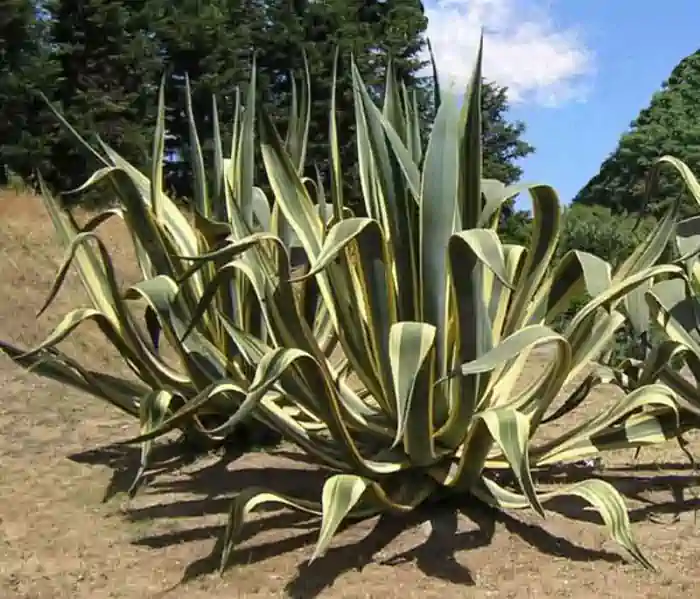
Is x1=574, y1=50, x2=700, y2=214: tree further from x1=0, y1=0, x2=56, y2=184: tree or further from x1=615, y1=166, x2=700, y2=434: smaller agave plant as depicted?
x1=615, y1=166, x2=700, y2=434: smaller agave plant

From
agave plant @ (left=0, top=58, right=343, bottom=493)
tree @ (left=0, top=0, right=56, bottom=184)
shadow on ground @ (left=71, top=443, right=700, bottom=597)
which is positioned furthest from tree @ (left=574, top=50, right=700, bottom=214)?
shadow on ground @ (left=71, top=443, right=700, bottom=597)

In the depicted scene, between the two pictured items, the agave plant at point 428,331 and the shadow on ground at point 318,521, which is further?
the shadow on ground at point 318,521

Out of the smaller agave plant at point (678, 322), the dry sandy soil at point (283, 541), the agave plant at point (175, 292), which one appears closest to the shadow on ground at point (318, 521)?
the dry sandy soil at point (283, 541)

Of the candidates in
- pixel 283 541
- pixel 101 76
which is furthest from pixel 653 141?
pixel 283 541

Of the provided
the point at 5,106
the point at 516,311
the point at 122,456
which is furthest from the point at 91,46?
the point at 516,311

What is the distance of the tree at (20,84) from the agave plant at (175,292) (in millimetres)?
10816

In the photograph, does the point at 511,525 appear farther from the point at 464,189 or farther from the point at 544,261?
the point at 464,189

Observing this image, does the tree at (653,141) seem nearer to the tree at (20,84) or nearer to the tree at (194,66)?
the tree at (194,66)

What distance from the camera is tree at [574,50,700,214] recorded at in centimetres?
2697

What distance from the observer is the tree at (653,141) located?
1062 inches

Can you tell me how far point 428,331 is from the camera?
3285mm

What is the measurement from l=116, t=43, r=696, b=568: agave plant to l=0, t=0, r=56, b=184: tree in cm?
1204

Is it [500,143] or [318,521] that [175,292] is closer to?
[318,521]

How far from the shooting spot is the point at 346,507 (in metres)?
3.22
